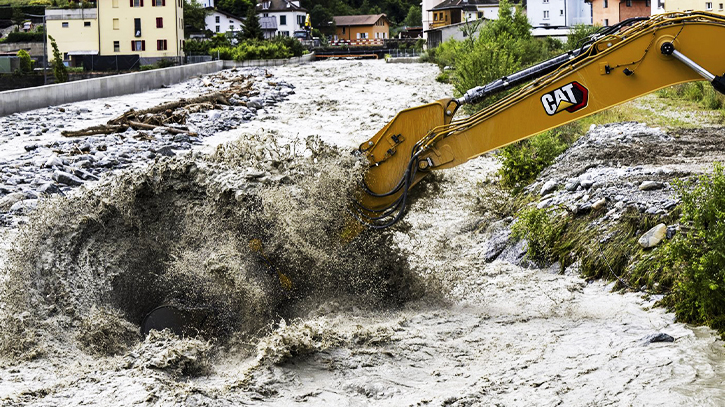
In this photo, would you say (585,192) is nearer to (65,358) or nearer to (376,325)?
(376,325)

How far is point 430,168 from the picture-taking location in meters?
8.09

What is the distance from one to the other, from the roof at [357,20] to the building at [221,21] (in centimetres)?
1658

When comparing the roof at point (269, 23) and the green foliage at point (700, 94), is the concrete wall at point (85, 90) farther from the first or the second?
the roof at point (269, 23)

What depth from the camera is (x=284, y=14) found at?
4232 inches

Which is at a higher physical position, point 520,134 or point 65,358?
point 520,134

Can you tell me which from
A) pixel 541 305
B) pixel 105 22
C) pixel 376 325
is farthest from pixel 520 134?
pixel 105 22

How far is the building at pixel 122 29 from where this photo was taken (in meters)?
66.4

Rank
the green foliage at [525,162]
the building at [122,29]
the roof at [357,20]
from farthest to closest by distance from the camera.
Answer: the roof at [357,20], the building at [122,29], the green foliage at [525,162]

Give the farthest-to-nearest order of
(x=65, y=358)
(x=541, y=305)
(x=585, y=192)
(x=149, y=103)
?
(x=149, y=103), (x=585, y=192), (x=541, y=305), (x=65, y=358)

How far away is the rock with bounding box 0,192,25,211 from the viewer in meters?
12.3

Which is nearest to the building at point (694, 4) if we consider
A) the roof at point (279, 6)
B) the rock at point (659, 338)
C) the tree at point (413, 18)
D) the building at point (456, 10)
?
the rock at point (659, 338)

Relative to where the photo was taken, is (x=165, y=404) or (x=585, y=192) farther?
(x=585, y=192)

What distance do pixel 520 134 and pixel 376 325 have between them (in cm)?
221

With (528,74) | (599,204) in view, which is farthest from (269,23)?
(528,74)
